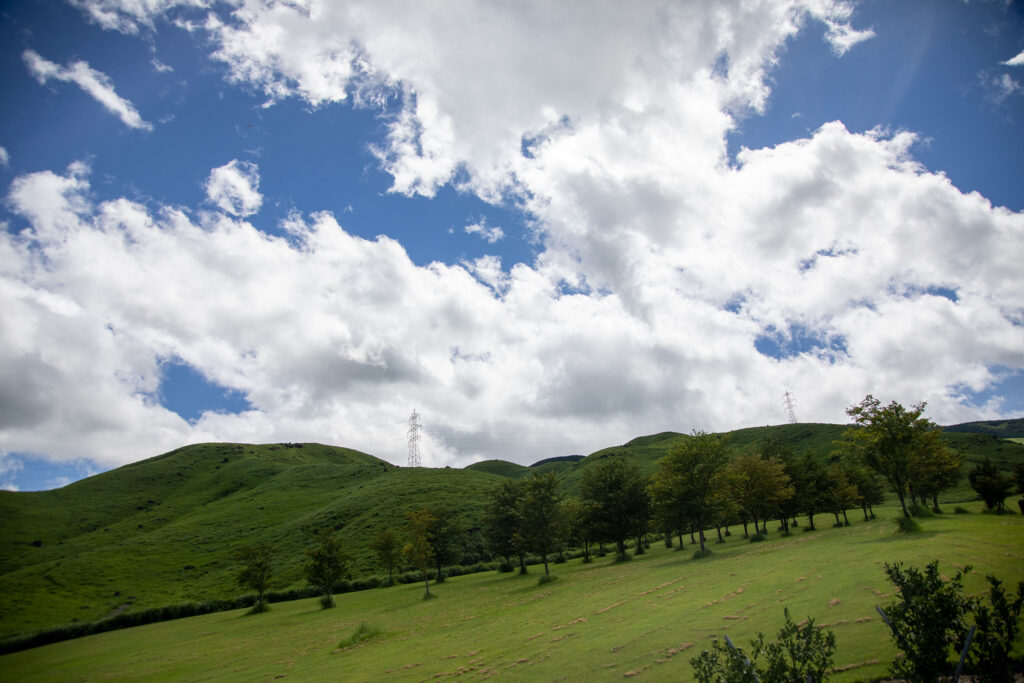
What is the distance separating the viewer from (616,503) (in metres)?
62.4

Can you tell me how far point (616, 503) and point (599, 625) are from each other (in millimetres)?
41947

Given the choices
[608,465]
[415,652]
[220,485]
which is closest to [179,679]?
[415,652]

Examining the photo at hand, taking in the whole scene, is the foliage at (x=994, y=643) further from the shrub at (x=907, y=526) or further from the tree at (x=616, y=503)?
the tree at (x=616, y=503)

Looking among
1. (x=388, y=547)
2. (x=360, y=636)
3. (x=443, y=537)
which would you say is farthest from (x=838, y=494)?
(x=388, y=547)

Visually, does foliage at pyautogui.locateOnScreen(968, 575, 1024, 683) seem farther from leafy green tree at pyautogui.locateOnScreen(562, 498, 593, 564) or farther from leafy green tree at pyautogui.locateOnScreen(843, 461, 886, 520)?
leafy green tree at pyautogui.locateOnScreen(843, 461, 886, 520)

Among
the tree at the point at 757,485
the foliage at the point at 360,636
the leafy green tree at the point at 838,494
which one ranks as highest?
the tree at the point at 757,485

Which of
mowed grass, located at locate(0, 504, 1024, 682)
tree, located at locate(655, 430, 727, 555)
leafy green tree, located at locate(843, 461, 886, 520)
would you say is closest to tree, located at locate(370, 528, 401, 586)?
mowed grass, located at locate(0, 504, 1024, 682)

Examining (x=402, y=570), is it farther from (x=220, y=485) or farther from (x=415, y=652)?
(x=220, y=485)

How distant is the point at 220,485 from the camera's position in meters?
156

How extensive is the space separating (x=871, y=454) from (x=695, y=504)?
1682 cm

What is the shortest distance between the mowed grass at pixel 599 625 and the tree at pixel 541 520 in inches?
281

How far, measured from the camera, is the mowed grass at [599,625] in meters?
16.4

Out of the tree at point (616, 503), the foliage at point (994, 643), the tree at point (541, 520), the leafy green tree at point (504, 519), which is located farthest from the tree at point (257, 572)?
the foliage at point (994, 643)

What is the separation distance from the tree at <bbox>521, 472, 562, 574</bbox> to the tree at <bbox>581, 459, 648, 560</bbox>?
22.4ft
